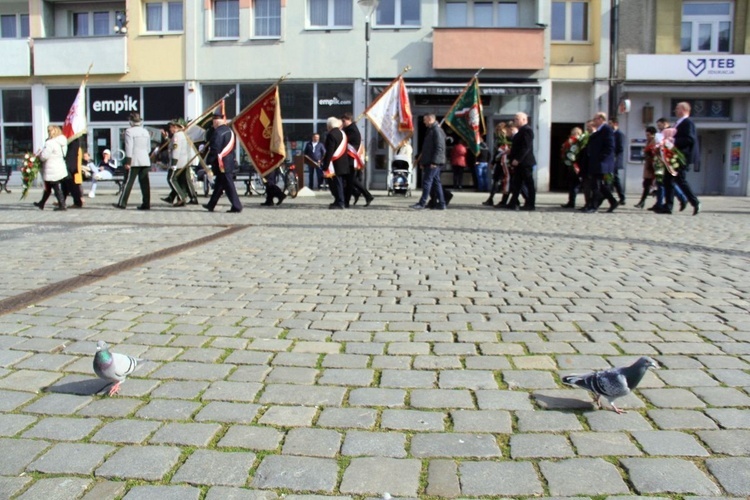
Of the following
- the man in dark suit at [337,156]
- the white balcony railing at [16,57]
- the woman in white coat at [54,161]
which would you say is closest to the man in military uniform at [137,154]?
the woman in white coat at [54,161]

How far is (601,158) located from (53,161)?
32.2 ft

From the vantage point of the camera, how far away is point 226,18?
1032 inches

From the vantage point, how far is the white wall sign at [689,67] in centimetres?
2491

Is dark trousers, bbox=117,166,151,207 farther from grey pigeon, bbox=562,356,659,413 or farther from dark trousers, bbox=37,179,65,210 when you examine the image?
grey pigeon, bbox=562,356,659,413

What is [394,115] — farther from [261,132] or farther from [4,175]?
[4,175]

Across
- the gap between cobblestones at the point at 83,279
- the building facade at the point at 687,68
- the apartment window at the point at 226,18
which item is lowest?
the gap between cobblestones at the point at 83,279

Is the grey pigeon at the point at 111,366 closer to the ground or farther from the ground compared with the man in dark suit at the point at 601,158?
closer to the ground

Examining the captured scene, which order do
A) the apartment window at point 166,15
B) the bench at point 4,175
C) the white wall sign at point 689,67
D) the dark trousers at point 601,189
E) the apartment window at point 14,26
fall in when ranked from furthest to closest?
the apartment window at point 14,26
the apartment window at point 166,15
the white wall sign at point 689,67
the bench at point 4,175
the dark trousers at point 601,189

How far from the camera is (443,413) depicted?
11.3ft

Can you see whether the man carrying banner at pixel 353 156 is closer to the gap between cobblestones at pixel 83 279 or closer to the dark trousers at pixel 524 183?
the dark trousers at pixel 524 183

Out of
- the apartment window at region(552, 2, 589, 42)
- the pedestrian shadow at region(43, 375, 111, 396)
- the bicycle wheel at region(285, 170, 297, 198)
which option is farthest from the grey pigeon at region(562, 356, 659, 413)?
the apartment window at region(552, 2, 589, 42)

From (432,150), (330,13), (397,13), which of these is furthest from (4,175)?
(432,150)

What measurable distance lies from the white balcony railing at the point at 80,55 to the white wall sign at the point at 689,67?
16564mm

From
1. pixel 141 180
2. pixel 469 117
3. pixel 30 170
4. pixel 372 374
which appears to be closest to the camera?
pixel 372 374
